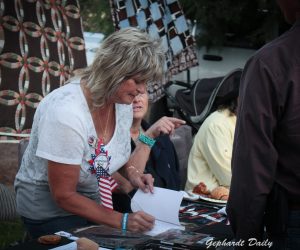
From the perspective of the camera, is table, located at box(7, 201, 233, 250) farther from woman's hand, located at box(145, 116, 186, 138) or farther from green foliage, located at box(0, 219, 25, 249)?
green foliage, located at box(0, 219, 25, 249)

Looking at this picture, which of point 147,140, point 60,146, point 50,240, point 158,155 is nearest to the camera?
point 50,240

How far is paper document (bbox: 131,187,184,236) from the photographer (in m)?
2.83

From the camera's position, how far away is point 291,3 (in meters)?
2.30

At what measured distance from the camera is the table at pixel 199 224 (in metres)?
2.63

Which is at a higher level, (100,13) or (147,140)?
(100,13)

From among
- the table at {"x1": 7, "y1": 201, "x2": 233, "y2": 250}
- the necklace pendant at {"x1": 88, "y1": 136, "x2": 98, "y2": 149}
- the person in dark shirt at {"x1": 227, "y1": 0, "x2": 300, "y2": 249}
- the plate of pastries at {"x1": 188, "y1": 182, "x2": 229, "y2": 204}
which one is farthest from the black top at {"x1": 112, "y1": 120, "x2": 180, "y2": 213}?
the person in dark shirt at {"x1": 227, "y1": 0, "x2": 300, "y2": 249}

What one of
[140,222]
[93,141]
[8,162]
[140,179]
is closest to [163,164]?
[140,179]

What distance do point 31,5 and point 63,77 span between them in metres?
0.61

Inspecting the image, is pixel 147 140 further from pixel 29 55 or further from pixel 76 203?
pixel 29 55

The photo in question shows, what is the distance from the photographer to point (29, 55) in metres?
4.85

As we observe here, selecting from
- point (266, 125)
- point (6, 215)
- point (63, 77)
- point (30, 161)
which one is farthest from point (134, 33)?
point (63, 77)

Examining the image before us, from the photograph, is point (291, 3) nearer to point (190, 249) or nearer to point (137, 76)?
point (137, 76)

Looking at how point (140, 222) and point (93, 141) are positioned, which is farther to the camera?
point (93, 141)

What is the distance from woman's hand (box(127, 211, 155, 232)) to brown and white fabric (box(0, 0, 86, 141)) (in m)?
2.21
